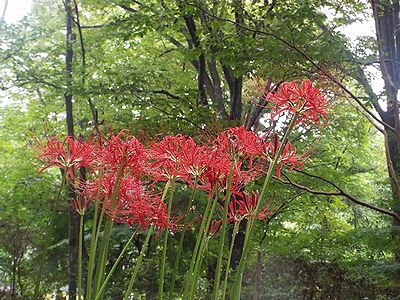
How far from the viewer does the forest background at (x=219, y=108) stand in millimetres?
5613

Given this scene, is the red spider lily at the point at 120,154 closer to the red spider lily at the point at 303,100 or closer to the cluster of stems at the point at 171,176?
the cluster of stems at the point at 171,176

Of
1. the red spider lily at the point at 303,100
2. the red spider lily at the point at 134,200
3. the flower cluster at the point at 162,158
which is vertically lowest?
the red spider lily at the point at 134,200

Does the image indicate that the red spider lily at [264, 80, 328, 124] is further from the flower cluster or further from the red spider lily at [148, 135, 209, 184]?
the red spider lily at [148, 135, 209, 184]

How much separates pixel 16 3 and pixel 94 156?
31.4ft

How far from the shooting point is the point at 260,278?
28.4 feet

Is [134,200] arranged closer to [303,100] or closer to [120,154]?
[120,154]

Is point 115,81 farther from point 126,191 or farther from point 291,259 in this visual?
point 126,191

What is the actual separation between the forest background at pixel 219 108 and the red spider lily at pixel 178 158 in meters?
2.78

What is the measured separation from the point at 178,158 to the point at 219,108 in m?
6.05

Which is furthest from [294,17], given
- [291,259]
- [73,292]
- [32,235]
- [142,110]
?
[32,235]

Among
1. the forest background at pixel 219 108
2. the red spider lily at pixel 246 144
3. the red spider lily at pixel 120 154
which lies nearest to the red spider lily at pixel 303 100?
the red spider lily at pixel 246 144

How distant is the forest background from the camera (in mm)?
5613

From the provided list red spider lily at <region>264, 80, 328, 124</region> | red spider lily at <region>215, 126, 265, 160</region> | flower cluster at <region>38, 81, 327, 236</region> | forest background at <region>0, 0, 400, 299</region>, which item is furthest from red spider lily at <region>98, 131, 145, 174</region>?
forest background at <region>0, 0, 400, 299</region>

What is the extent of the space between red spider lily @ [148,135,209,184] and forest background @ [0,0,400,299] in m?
2.78
